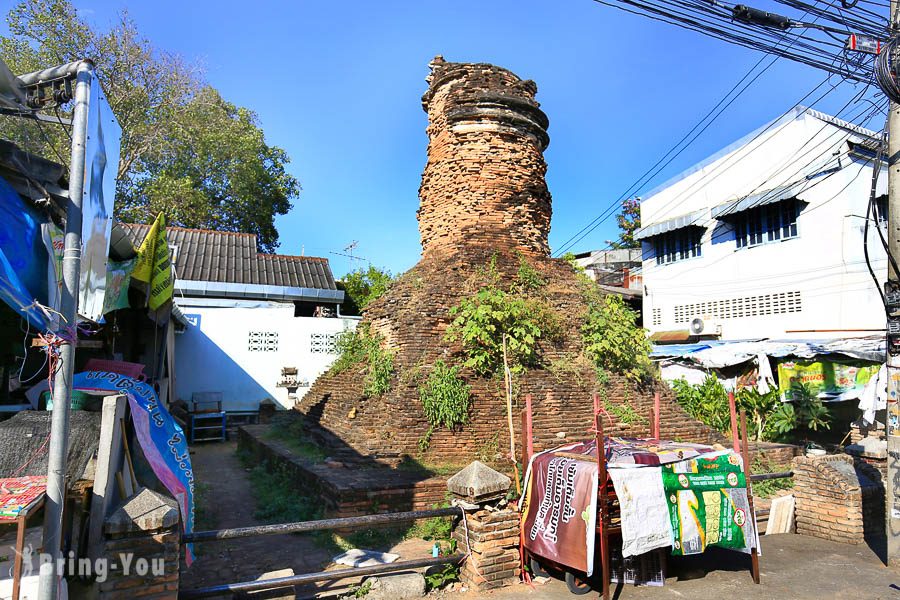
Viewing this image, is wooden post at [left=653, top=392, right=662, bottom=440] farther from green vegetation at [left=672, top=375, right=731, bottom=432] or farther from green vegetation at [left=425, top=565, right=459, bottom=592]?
green vegetation at [left=672, top=375, right=731, bottom=432]

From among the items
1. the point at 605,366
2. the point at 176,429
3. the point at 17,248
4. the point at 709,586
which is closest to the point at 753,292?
the point at 605,366

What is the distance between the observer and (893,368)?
587 cm

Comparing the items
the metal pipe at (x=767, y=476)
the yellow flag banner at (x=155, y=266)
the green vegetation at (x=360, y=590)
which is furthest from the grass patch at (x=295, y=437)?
the metal pipe at (x=767, y=476)

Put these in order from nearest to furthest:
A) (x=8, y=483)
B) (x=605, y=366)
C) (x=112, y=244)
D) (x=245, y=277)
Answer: (x=8, y=483) < (x=112, y=244) < (x=605, y=366) < (x=245, y=277)

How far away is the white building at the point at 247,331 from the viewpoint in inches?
615

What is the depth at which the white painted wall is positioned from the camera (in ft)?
50.9

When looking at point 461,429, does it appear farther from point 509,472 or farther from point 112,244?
point 112,244

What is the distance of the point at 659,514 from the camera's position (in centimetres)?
471

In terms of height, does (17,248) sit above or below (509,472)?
above

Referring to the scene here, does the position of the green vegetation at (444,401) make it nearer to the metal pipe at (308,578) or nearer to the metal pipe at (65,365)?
the metal pipe at (308,578)

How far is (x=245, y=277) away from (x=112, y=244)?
43.3 ft

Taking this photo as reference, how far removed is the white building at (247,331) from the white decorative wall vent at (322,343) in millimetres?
30

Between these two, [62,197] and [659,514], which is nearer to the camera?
[62,197]

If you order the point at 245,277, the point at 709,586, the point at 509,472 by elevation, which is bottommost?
the point at 709,586
